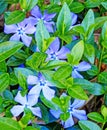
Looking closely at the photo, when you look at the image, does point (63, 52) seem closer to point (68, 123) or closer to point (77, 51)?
point (77, 51)

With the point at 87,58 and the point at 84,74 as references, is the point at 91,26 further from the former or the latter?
the point at 84,74

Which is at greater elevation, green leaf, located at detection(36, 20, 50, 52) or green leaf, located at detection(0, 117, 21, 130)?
green leaf, located at detection(36, 20, 50, 52)

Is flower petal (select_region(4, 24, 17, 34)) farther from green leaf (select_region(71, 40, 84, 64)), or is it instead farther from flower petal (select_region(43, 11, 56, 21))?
green leaf (select_region(71, 40, 84, 64))

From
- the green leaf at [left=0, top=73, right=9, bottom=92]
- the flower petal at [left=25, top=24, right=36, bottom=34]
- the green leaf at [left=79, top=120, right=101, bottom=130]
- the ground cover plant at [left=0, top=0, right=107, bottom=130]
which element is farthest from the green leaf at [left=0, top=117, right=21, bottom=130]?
the flower petal at [left=25, top=24, right=36, bottom=34]

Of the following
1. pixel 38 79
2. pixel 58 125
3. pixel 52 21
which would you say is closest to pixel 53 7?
pixel 52 21

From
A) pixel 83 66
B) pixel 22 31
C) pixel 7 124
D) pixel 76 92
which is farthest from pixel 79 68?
pixel 7 124

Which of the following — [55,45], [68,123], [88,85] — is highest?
[55,45]

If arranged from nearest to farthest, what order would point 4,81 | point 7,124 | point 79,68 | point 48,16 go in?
point 7,124, point 4,81, point 79,68, point 48,16
